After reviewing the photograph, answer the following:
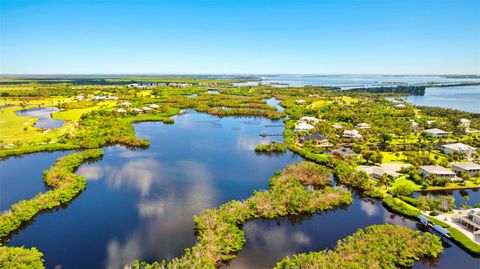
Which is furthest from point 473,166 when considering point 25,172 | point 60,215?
point 25,172

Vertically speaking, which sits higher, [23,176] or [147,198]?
[23,176]

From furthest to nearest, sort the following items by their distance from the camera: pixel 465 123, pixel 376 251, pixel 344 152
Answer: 1. pixel 465 123
2. pixel 344 152
3. pixel 376 251

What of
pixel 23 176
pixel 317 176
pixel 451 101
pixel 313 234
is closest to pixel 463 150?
pixel 317 176

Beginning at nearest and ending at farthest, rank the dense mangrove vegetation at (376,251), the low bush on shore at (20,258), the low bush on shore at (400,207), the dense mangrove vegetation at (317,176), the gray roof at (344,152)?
the low bush on shore at (20,258), the dense mangrove vegetation at (376,251), the dense mangrove vegetation at (317,176), the low bush on shore at (400,207), the gray roof at (344,152)

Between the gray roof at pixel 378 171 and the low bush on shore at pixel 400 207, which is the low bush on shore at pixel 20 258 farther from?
the gray roof at pixel 378 171

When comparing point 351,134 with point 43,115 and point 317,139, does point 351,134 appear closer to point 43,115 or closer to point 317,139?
point 317,139

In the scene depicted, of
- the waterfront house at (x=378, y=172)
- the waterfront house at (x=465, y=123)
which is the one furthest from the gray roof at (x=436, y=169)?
the waterfront house at (x=465, y=123)
